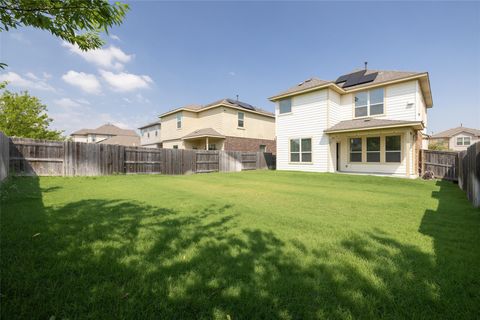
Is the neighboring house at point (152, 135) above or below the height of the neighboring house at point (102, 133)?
below

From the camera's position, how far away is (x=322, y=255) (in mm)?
2723

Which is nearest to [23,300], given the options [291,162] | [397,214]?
[397,214]

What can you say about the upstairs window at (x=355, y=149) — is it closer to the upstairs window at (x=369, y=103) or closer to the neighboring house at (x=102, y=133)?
the upstairs window at (x=369, y=103)

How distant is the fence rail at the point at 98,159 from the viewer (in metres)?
9.78

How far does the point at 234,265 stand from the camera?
244cm

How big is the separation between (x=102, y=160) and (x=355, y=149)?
51.2ft

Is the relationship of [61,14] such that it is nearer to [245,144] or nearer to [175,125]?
[245,144]

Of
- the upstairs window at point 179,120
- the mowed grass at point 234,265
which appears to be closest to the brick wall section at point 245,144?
the upstairs window at point 179,120

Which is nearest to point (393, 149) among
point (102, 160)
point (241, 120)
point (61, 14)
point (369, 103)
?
point (369, 103)

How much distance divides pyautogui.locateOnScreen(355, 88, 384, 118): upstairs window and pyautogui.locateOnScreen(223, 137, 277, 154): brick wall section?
10.9 meters

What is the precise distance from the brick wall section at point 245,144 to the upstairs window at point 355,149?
35.0 ft

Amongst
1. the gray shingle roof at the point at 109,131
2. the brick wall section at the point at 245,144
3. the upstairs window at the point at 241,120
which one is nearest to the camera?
the brick wall section at the point at 245,144

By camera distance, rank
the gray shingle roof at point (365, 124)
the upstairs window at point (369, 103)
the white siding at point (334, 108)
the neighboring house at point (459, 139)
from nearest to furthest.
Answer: the gray shingle roof at point (365, 124), the upstairs window at point (369, 103), the white siding at point (334, 108), the neighboring house at point (459, 139)

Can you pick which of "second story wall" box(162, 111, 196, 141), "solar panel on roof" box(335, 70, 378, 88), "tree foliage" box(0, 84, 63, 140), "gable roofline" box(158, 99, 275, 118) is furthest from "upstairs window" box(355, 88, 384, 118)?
"tree foliage" box(0, 84, 63, 140)
